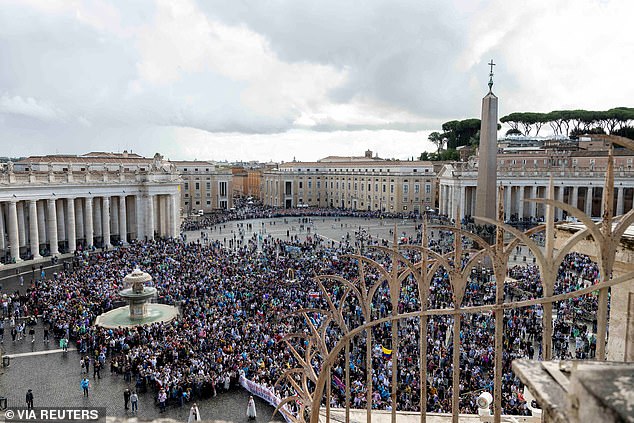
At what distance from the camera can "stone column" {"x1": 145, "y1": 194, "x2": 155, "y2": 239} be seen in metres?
49.3

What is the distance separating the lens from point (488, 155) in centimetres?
3123

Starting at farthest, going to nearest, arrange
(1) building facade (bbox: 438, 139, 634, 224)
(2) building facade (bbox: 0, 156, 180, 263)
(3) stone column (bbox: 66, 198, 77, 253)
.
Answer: (1) building facade (bbox: 438, 139, 634, 224), (3) stone column (bbox: 66, 198, 77, 253), (2) building facade (bbox: 0, 156, 180, 263)

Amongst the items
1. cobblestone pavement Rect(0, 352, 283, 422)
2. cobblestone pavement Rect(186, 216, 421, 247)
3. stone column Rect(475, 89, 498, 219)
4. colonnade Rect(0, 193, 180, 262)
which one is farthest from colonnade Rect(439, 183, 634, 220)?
cobblestone pavement Rect(0, 352, 283, 422)

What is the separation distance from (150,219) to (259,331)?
33.2m

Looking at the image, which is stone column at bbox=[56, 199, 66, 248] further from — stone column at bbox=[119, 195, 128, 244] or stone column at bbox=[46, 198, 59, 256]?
stone column at bbox=[119, 195, 128, 244]

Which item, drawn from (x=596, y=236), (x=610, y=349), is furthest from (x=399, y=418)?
(x=596, y=236)

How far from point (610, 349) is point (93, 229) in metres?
49.8

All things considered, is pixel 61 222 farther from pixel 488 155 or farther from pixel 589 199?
pixel 589 199

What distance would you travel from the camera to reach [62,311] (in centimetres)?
2275

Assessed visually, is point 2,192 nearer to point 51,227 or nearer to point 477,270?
point 51,227

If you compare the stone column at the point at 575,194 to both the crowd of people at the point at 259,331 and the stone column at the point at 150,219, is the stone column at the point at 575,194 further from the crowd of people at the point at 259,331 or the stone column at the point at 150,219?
the stone column at the point at 150,219

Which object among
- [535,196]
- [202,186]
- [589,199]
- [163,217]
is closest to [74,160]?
[163,217]

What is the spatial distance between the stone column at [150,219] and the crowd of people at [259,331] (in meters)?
16.1

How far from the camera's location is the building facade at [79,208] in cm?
→ 3903
